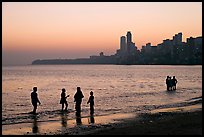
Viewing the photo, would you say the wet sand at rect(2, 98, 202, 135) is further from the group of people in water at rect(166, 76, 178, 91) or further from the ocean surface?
the group of people in water at rect(166, 76, 178, 91)

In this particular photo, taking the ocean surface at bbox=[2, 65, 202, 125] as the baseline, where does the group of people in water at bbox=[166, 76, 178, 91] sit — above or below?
above

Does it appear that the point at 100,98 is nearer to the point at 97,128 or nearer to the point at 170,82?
the point at 170,82

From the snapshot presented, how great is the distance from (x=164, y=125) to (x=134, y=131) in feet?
6.97

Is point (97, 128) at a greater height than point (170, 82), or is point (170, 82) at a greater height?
point (170, 82)

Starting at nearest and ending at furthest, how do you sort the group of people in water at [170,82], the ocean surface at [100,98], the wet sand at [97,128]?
the wet sand at [97,128]
the ocean surface at [100,98]
the group of people in water at [170,82]

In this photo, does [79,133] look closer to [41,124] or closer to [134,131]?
[134,131]

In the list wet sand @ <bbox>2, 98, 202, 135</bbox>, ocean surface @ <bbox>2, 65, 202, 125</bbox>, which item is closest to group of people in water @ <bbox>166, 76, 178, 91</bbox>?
ocean surface @ <bbox>2, 65, 202, 125</bbox>

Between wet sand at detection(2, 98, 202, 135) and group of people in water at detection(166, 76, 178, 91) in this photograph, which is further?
group of people in water at detection(166, 76, 178, 91)

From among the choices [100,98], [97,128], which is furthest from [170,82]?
[97,128]

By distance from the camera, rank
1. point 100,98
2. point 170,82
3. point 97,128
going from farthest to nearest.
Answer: point 170,82 < point 100,98 < point 97,128

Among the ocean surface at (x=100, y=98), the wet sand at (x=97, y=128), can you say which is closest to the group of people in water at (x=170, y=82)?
the ocean surface at (x=100, y=98)

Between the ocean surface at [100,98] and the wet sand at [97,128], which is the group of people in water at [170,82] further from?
the wet sand at [97,128]

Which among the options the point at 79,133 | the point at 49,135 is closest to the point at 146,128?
the point at 79,133

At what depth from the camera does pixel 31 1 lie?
7.39 meters
